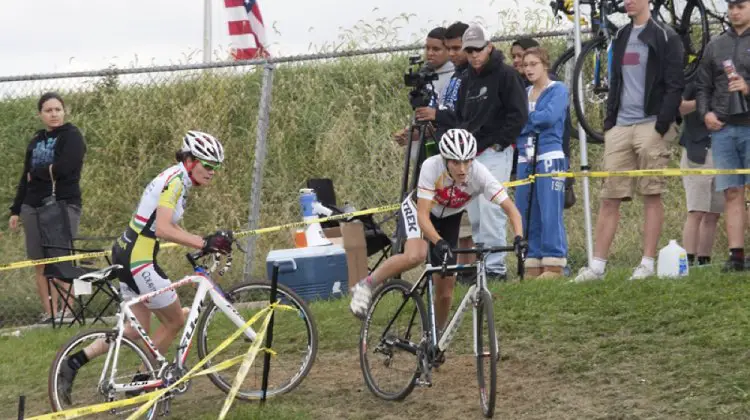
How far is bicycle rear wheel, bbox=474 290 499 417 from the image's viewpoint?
26.5 ft

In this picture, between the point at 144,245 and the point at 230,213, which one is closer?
the point at 144,245

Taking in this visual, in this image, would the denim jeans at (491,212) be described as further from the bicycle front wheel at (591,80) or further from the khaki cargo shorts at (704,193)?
the khaki cargo shorts at (704,193)

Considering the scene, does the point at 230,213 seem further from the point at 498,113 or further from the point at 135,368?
the point at 135,368

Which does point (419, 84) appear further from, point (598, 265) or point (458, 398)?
point (458, 398)

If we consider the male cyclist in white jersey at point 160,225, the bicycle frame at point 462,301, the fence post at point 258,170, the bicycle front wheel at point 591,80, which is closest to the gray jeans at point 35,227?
the fence post at point 258,170

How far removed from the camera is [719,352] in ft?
29.3

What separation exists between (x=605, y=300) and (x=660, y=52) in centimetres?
218

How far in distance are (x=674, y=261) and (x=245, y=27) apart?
1066 centimetres

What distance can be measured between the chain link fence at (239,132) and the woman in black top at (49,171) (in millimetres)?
2831

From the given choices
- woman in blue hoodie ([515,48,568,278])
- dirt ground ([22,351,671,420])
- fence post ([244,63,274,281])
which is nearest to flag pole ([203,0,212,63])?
fence post ([244,63,274,281])

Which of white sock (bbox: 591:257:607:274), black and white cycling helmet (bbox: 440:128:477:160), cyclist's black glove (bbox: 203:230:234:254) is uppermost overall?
black and white cycling helmet (bbox: 440:128:477:160)

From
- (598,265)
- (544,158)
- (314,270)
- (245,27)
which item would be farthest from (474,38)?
(245,27)

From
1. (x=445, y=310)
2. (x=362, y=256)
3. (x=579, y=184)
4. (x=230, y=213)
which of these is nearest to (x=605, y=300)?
(x=445, y=310)

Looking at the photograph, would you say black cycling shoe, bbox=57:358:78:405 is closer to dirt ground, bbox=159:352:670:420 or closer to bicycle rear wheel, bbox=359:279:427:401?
dirt ground, bbox=159:352:670:420
